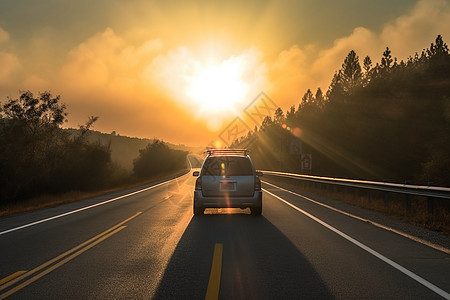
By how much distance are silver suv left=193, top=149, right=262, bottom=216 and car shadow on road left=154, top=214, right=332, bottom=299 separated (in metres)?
2.04

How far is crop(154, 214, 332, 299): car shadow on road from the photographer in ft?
14.8

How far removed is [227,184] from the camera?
36.8 feet

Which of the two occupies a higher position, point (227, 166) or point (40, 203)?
point (227, 166)

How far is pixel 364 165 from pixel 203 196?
51.7m

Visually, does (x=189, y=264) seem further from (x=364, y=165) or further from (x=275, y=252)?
(x=364, y=165)

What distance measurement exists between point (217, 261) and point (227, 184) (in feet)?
17.0

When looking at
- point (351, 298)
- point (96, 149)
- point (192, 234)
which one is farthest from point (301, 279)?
point (96, 149)

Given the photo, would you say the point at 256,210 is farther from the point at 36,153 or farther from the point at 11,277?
the point at 36,153

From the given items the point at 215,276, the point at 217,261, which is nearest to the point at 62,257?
the point at 217,261

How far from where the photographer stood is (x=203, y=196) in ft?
37.1

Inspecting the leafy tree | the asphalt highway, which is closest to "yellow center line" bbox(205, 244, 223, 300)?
the asphalt highway

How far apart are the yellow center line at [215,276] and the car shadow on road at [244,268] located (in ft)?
0.20

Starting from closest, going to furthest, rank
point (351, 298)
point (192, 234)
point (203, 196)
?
point (351, 298) → point (192, 234) → point (203, 196)

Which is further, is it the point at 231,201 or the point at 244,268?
the point at 231,201
